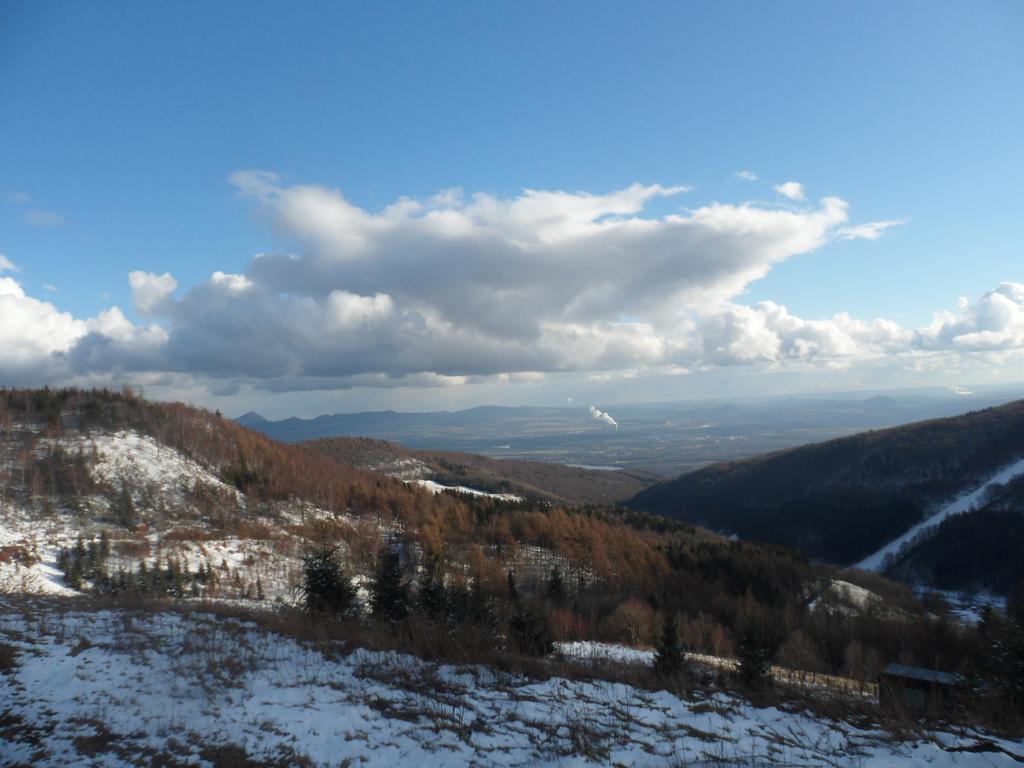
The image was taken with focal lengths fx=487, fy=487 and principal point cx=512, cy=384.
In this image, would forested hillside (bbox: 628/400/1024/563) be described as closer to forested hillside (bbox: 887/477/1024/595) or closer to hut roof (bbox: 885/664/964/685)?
forested hillside (bbox: 887/477/1024/595)

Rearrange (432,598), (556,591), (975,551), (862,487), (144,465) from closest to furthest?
(432,598), (556,591), (144,465), (975,551), (862,487)

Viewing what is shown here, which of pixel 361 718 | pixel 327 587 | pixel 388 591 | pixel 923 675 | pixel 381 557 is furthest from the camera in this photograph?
pixel 381 557

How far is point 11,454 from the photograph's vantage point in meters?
70.1

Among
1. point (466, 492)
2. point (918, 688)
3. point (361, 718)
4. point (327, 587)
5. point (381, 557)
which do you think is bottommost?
point (466, 492)

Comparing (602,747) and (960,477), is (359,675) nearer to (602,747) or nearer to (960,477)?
(602,747)

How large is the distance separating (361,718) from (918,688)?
42.1ft

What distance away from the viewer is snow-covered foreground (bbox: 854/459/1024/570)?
13288 cm

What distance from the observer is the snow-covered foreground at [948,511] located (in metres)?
133

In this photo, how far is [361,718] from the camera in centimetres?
796

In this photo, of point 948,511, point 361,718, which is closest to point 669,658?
point 361,718

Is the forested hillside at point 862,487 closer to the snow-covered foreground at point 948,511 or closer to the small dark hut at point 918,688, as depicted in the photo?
the snow-covered foreground at point 948,511

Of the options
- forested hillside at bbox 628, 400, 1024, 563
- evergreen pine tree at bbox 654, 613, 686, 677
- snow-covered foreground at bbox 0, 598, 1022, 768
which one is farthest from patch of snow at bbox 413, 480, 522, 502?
snow-covered foreground at bbox 0, 598, 1022, 768

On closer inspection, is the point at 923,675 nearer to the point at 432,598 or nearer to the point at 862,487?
the point at 432,598

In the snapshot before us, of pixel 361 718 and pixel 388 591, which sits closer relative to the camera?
pixel 361 718
